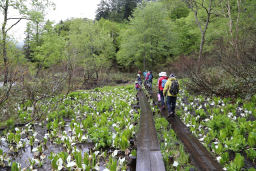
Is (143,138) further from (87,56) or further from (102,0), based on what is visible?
(102,0)

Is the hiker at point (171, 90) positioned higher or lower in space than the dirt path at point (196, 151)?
higher

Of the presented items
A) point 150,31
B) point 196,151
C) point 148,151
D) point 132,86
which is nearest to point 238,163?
point 196,151

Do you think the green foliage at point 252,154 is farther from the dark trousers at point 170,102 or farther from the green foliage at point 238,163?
the dark trousers at point 170,102

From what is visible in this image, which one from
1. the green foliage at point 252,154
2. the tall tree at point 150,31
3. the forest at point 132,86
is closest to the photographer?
the green foliage at point 252,154

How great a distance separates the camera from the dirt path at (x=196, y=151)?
10.0 ft

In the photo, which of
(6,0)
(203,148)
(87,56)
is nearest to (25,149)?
(203,148)

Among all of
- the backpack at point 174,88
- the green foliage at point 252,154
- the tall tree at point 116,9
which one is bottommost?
the green foliage at point 252,154

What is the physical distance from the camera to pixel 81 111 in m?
7.75

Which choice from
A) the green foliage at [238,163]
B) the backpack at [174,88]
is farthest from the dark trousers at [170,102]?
the green foliage at [238,163]

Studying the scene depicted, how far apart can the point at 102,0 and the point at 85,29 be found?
124 ft

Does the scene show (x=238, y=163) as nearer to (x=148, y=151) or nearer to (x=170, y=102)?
(x=148, y=151)

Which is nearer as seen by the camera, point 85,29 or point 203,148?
point 203,148

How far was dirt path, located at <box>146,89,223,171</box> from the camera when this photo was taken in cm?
305

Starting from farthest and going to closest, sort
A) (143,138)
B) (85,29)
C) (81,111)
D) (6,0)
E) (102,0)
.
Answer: (102,0) → (85,29) → (6,0) → (81,111) → (143,138)
